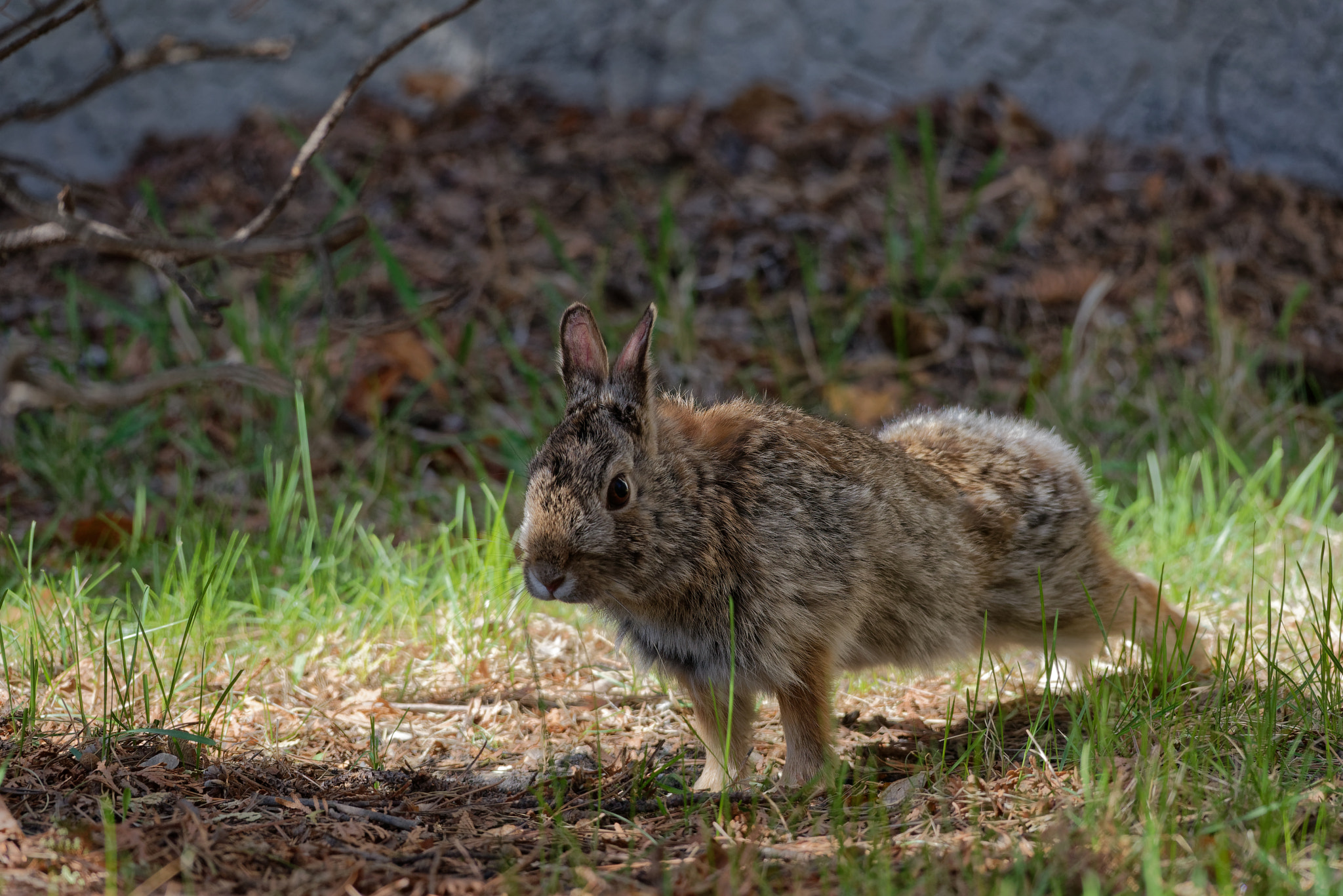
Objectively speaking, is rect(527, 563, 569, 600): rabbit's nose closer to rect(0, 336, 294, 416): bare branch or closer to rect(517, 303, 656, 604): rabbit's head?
rect(517, 303, 656, 604): rabbit's head

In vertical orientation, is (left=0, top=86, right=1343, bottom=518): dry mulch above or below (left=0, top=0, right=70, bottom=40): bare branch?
below

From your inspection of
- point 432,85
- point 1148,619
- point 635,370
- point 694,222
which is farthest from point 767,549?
point 432,85

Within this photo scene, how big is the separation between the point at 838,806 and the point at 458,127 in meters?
6.64

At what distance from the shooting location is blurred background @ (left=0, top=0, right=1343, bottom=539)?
18.4 ft

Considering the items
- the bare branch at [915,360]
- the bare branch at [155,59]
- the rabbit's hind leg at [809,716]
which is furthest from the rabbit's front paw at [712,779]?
the bare branch at [915,360]

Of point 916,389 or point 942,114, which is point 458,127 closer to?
point 942,114

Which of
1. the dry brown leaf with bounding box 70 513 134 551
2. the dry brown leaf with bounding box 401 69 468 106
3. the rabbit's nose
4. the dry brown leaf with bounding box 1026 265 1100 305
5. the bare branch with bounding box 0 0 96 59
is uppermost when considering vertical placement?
the bare branch with bounding box 0 0 96 59

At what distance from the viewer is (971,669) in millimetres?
3695

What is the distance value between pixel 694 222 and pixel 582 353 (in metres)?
4.27

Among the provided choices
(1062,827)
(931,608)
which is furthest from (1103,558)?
(1062,827)

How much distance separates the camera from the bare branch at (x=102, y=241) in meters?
3.33

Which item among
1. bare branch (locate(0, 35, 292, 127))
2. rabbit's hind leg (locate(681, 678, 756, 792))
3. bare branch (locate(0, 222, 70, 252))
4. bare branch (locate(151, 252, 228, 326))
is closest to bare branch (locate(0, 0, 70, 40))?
bare branch (locate(0, 35, 292, 127))

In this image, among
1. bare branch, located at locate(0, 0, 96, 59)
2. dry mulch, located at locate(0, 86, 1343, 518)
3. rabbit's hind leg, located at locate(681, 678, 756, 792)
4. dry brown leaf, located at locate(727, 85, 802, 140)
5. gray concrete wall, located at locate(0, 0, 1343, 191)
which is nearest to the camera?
rabbit's hind leg, located at locate(681, 678, 756, 792)

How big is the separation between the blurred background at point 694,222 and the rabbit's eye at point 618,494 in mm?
2129
